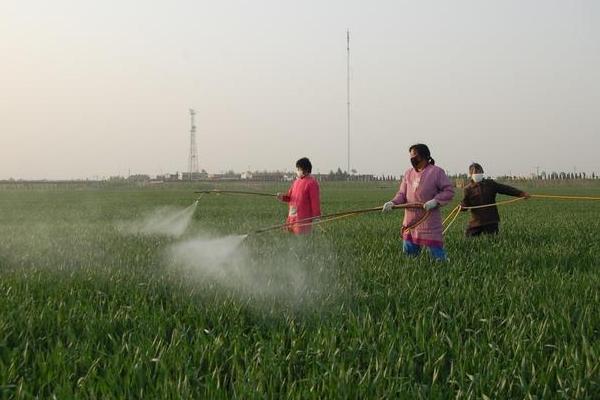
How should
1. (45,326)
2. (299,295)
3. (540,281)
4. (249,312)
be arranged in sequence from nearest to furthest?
1. (45,326)
2. (249,312)
3. (299,295)
4. (540,281)

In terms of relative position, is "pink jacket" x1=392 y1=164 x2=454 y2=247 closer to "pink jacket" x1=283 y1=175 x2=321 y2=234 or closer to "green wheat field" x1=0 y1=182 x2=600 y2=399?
"green wheat field" x1=0 y1=182 x2=600 y2=399

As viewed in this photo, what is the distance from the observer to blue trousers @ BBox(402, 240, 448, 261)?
7672 mm

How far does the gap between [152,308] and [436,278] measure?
123 inches

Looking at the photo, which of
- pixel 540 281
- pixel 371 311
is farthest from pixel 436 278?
pixel 371 311

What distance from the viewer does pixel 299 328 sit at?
4.34m

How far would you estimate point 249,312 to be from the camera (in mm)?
4691

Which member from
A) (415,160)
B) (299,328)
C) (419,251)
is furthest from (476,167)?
(299,328)

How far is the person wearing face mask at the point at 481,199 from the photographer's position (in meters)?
10.5

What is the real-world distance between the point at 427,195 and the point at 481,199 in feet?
11.0

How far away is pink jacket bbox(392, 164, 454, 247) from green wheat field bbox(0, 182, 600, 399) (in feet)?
1.14

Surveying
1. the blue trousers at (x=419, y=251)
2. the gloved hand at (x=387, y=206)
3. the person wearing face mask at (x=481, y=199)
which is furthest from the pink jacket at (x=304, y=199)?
the person wearing face mask at (x=481, y=199)

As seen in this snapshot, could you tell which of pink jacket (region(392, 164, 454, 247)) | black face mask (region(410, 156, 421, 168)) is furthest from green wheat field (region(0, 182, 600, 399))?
black face mask (region(410, 156, 421, 168))

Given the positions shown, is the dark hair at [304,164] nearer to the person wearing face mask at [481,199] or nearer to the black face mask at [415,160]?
the black face mask at [415,160]

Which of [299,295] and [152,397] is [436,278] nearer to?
[299,295]
